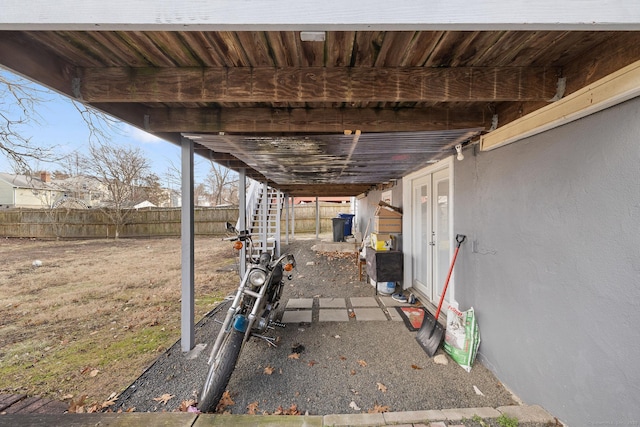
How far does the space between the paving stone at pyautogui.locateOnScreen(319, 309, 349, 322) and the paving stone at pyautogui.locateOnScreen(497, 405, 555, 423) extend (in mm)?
2177

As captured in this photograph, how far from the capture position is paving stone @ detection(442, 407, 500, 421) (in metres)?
1.89

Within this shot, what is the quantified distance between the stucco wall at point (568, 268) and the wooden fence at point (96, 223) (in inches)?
531

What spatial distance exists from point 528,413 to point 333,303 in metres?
2.95

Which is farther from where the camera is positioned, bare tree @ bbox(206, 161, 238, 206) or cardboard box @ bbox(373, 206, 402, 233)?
bare tree @ bbox(206, 161, 238, 206)

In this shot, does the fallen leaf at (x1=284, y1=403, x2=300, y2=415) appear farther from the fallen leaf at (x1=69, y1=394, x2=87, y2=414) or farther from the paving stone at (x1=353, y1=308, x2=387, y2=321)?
the paving stone at (x1=353, y1=308, x2=387, y2=321)

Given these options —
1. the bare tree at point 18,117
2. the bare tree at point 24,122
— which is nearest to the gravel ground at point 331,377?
the bare tree at point 24,122

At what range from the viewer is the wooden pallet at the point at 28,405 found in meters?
2.09

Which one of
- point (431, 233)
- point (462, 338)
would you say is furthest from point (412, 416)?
point (431, 233)

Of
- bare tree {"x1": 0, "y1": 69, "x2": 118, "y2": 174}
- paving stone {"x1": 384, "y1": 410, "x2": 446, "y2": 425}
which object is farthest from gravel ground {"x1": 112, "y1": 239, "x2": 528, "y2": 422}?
bare tree {"x1": 0, "y1": 69, "x2": 118, "y2": 174}

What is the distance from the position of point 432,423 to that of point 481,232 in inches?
74.7

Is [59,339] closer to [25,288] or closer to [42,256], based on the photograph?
[25,288]

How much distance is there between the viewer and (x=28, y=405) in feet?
7.10
